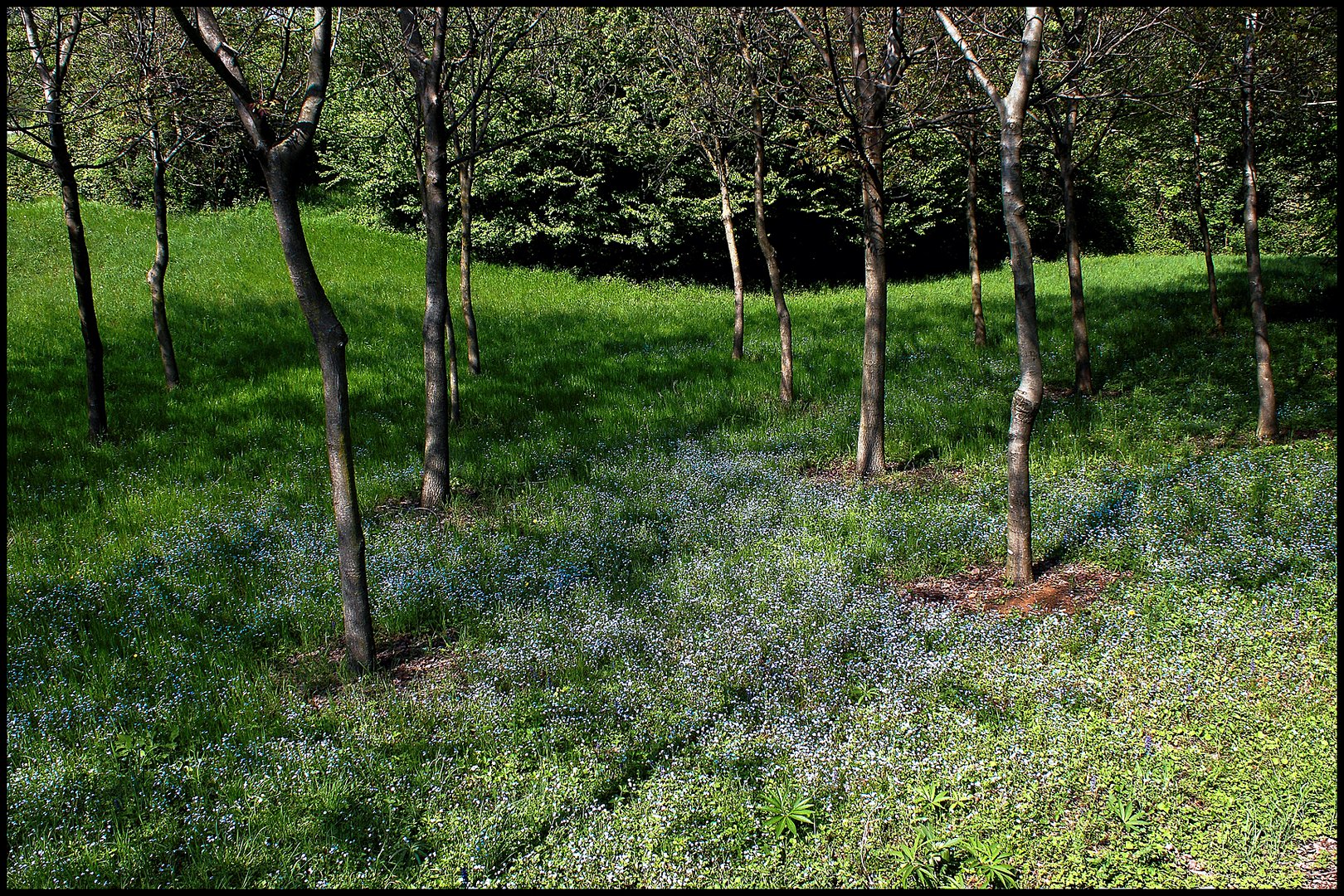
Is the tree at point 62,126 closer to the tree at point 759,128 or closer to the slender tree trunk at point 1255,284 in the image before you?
the tree at point 759,128

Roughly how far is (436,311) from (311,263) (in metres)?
3.39

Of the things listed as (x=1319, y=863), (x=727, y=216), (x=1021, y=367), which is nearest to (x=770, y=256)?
(x=727, y=216)

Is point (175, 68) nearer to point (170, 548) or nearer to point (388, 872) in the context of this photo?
point (170, 548)

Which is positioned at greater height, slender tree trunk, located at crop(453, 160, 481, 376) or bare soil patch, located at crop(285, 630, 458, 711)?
slender tree trunk, located at crop(453, 160, 481, 376)

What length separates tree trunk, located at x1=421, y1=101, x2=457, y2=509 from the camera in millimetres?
8703

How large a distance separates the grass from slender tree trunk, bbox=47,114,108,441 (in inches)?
17.8

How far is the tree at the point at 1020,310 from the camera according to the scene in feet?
21.0

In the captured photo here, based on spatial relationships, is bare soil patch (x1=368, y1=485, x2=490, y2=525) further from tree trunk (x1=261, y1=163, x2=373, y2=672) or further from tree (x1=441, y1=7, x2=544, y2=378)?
tree (x1=441, y1=7, x2=544, y2=378)

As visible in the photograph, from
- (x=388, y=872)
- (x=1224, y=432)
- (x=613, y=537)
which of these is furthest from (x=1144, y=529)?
(x=388, y=872)

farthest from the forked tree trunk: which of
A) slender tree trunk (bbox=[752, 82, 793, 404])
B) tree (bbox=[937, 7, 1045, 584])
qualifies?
tree (bbox=[937, 7, 1045, 584])

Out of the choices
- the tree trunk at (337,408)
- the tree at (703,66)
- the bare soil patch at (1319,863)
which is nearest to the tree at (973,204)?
the tree at (703,66)

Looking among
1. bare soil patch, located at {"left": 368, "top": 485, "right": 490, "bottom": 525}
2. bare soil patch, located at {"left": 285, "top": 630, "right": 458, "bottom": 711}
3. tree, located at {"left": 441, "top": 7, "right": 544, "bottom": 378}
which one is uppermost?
tree, located at {"left": 441, "top": 7, "right": 544, "bottom": 378}

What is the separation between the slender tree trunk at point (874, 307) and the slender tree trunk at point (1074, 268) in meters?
4.06

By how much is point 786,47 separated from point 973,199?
26.5 ft
